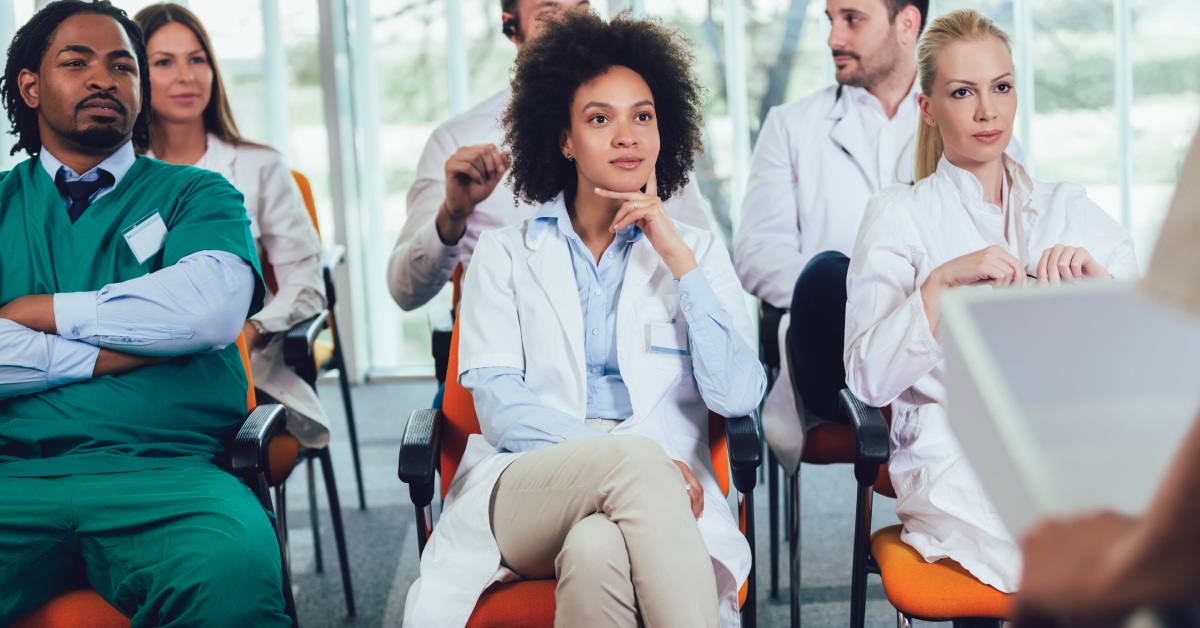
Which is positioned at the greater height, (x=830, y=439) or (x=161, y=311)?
(x=161, y=311)

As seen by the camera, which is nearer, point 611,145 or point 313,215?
point 611,145

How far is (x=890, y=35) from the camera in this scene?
120 inches

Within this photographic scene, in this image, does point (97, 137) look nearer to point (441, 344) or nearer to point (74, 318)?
point (74, 318)

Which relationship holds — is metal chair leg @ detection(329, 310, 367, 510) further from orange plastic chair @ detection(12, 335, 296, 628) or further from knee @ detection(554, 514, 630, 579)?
knee @ detection(554, 514, 630, 579)

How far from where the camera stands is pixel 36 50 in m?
2.26

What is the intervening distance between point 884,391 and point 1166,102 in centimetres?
361

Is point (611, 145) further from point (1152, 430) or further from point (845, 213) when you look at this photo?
point (1152, 430)

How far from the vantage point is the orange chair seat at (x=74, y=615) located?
1.70m

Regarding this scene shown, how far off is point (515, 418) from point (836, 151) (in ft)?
4.78

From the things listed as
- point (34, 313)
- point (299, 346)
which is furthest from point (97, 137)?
point (299, 346)

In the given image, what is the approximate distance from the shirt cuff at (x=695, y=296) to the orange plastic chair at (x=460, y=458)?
0.20 meters

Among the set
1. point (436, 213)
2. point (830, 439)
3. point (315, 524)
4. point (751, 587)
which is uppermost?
point (436, 213)

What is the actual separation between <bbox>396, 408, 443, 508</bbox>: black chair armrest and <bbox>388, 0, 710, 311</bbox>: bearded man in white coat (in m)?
0.77

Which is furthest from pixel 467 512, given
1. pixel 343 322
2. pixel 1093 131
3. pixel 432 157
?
pixel 1093 131
